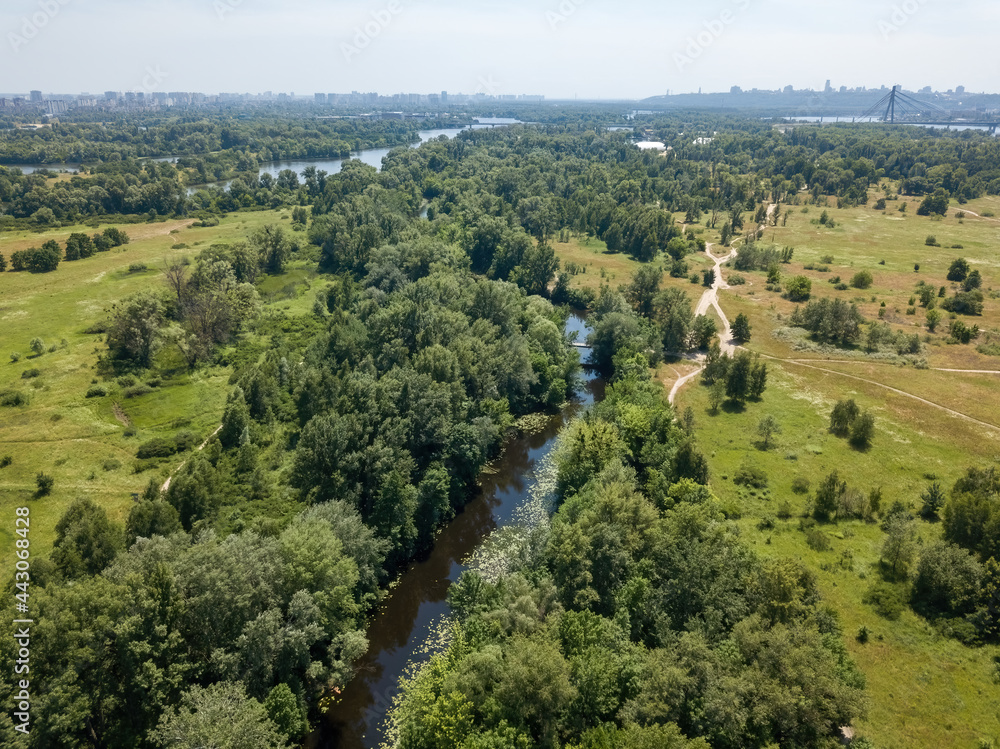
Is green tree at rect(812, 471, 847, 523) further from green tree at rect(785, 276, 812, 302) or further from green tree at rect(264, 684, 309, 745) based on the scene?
green tree at rect(785, 276, 812, 302)

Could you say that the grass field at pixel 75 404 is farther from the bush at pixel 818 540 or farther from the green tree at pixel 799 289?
the green tree at pixel 799 289

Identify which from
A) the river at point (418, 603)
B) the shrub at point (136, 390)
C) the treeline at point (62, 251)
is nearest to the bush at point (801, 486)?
the river at point (418, 603)

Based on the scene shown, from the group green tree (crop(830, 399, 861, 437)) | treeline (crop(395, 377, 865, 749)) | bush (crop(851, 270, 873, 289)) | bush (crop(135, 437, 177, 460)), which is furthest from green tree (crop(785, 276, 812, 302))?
bush (crop(135, 437, 177, 460))

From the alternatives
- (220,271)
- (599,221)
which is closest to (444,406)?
(220,271)

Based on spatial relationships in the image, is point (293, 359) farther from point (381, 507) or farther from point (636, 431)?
point (636, 431)

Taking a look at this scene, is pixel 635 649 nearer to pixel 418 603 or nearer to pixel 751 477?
pixel 418 603

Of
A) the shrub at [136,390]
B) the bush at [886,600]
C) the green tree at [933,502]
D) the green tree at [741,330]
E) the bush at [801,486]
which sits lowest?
the bush at [886,600]

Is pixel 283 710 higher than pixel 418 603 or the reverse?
higher

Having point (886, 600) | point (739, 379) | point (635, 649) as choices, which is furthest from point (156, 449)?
point (739, 379)
